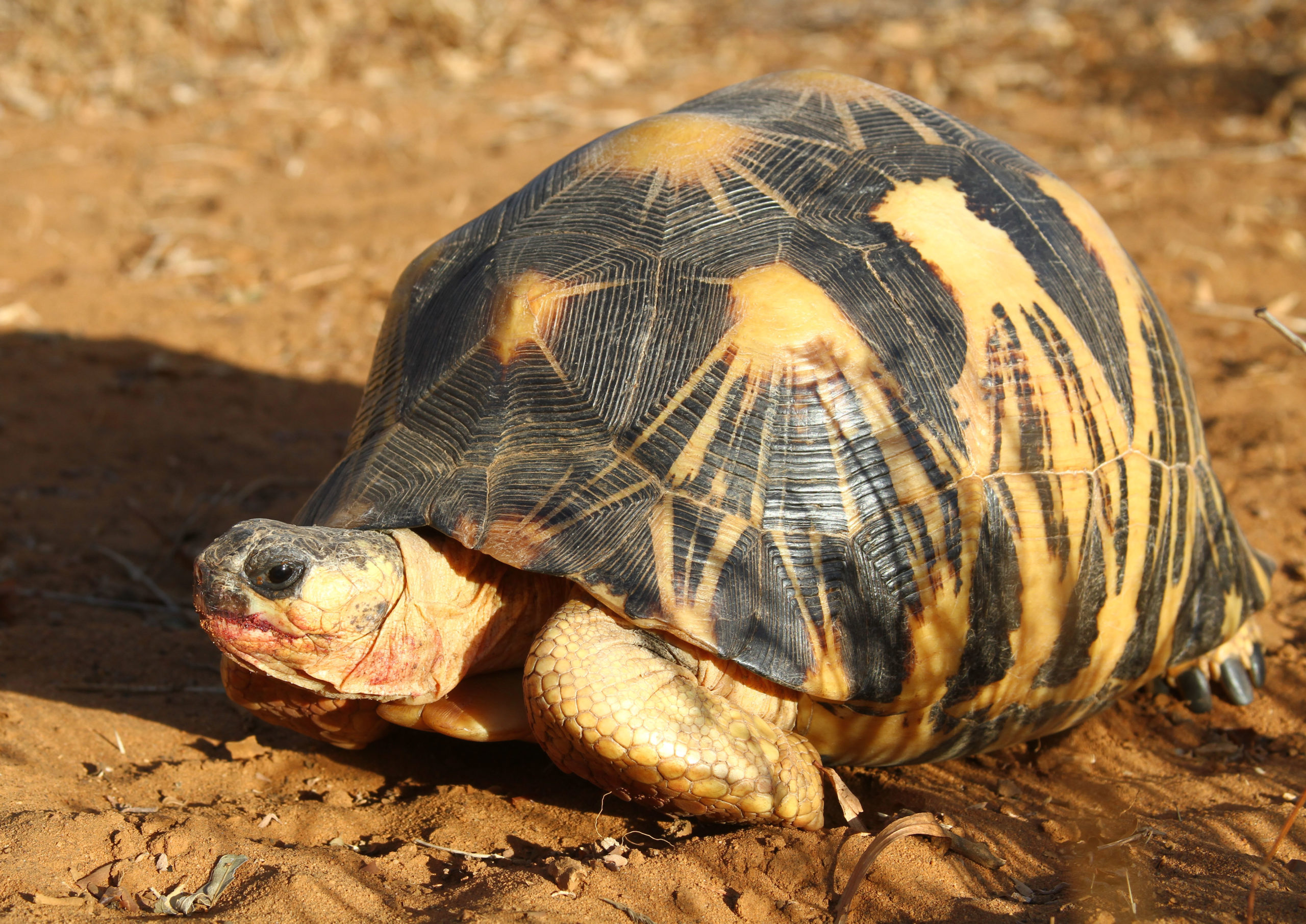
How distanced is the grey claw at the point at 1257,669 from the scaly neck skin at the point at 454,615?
1.97 metres

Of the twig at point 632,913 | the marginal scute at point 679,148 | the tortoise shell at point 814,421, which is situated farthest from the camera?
the marginal scute at point 679,148

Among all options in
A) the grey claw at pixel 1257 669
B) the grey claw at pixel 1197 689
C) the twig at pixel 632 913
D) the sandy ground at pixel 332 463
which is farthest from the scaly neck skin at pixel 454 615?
the grey claw at pixel 1257 669

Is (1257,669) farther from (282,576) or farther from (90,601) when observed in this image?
(90,601)

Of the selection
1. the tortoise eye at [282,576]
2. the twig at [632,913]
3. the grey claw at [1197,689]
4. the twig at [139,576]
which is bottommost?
the twig at [632,913]

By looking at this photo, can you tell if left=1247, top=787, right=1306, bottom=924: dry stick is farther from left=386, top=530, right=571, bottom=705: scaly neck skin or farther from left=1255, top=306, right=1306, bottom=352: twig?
left=386, top=530, right=571, bottom=705: scaly neck skin

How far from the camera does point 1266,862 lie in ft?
6.95

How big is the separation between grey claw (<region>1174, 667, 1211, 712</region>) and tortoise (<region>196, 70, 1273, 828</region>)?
12.0 inches

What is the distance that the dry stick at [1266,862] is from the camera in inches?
72.4

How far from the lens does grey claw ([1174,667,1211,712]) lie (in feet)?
9.63

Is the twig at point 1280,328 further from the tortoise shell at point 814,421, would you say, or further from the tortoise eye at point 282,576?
the tortoise eye at point 282,576

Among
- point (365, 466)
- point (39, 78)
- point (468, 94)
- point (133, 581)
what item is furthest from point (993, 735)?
point (39, 78)

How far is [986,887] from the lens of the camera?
210 cm

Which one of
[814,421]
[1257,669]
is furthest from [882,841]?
[1257,669]

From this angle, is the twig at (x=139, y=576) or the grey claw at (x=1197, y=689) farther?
the twig at (x=139, y=576)
